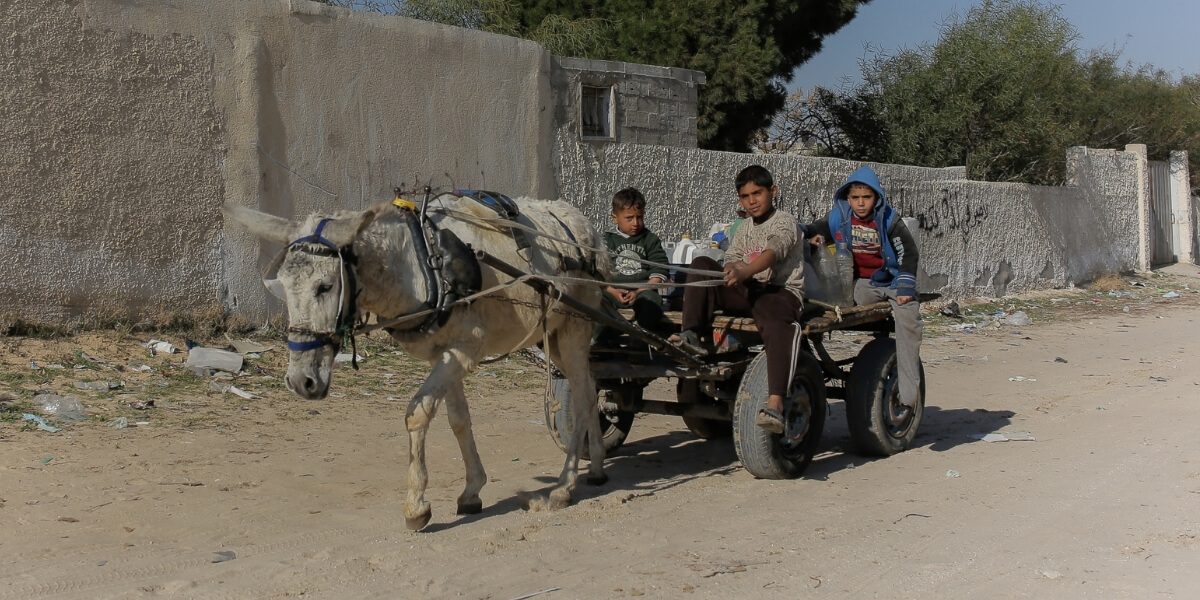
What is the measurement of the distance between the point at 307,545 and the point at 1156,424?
6188mm

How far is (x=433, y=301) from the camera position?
16.4 ft

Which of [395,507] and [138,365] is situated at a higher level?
[138,365]

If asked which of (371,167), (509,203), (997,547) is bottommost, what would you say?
(997,547)

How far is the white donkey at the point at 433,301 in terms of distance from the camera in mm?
4520

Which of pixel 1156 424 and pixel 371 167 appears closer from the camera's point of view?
pixel 1156 424

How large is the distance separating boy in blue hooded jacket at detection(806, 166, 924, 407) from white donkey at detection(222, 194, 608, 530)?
1.82 m

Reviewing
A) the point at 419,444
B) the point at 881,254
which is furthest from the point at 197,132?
the point at 881,254

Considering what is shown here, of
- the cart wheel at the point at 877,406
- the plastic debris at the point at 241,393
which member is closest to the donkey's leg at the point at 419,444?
the cart wheel at the point at 877,406

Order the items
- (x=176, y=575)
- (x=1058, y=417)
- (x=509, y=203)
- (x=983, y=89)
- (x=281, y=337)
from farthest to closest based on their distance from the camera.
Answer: (x=983, y=89) → (x=281, y=337) → (x=1058, y=417) → (x=509, y=203) → (x=176, y=575)

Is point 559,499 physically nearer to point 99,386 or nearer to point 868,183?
point 868,183

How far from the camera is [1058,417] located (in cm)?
838

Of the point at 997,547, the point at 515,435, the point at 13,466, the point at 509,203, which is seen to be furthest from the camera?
the point at 515,435

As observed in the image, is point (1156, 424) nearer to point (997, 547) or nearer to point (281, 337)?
point (997, 547)

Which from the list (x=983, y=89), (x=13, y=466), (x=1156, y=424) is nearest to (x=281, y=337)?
(x=13, y=466)
